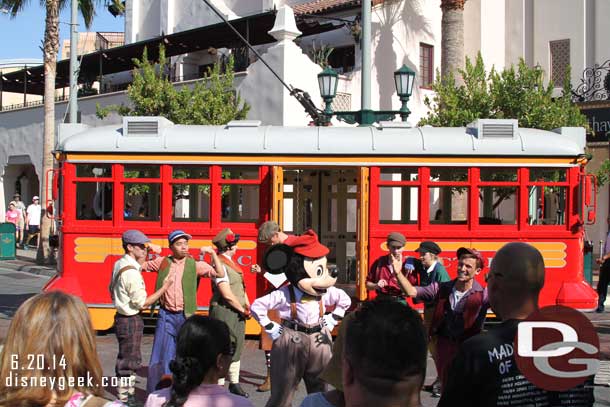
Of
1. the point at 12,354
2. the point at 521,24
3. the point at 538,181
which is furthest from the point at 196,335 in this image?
the point at 521,24

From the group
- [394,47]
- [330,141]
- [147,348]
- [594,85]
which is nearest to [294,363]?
[147,348]

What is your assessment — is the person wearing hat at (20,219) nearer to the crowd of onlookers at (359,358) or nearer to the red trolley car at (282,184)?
the red trolley car at (282,184)

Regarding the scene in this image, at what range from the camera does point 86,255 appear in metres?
11.5

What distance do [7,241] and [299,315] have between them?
19790 mm

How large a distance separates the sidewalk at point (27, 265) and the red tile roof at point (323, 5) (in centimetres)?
1087

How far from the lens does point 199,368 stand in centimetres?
379

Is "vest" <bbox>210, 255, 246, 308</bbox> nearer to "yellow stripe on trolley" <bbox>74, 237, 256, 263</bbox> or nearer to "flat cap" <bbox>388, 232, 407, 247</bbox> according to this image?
"flat cap" <bbox>388, 232, 407, 247</bbox>

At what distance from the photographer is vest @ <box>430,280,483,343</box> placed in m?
6.18

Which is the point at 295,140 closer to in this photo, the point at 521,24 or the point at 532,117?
the point at 532,117

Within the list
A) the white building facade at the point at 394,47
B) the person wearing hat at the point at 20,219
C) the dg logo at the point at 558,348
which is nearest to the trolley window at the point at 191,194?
the dg logo at the point at 558,348

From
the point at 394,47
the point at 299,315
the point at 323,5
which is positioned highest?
the point at 323,5

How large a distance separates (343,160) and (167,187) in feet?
8.75

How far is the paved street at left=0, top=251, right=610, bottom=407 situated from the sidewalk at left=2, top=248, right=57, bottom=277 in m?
0.75

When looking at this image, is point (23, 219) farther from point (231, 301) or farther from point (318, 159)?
point (231, 301)
